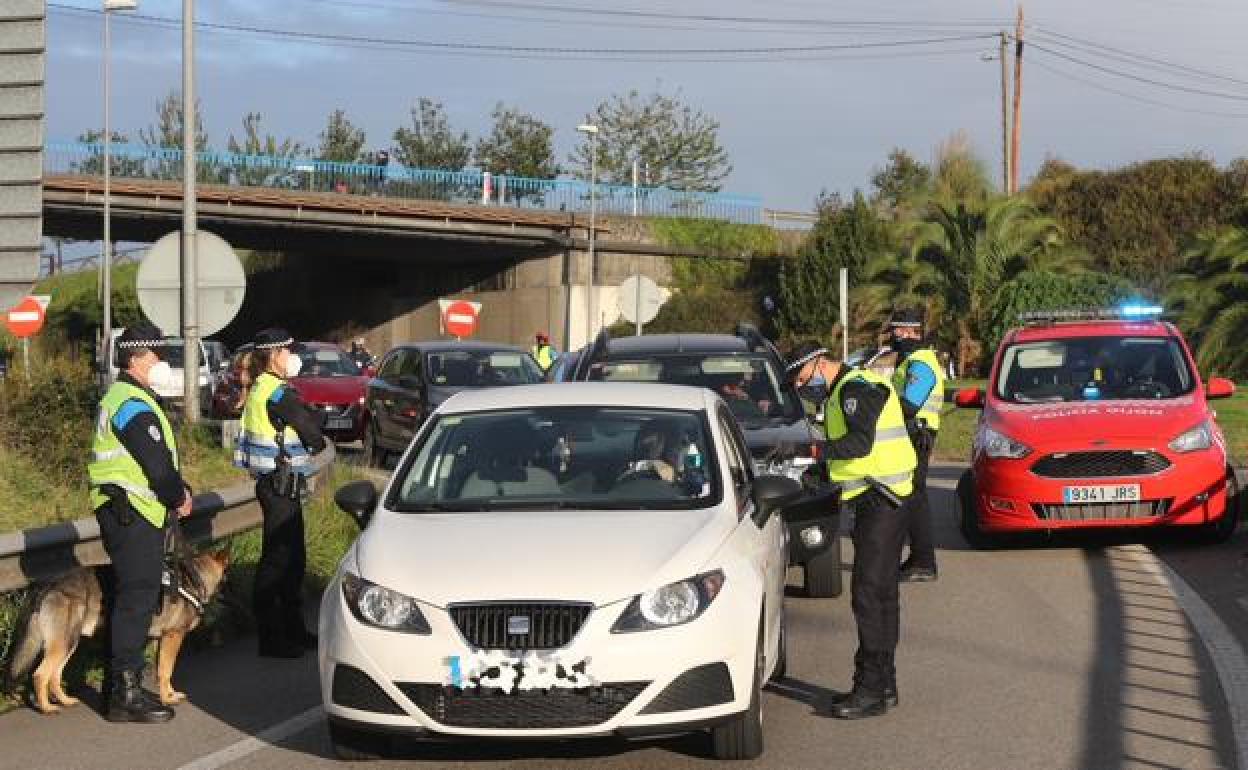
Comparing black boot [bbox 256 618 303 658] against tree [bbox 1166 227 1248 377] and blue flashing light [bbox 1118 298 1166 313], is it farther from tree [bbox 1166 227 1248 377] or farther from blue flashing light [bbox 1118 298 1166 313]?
tree [bbox 1166 227 1248 377]

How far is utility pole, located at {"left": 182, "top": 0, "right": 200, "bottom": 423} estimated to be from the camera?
18.4m

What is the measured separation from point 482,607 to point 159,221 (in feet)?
160

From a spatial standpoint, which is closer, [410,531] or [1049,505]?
[410,531]

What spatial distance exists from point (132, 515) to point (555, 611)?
259 centimetres

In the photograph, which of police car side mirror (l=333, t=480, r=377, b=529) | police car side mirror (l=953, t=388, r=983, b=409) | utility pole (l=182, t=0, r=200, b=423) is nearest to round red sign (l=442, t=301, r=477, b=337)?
→ utility pole (l=182, t=0, r=200, b=423)

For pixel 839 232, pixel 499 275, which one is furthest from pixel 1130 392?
pixel 499 275

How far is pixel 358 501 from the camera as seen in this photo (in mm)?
8227

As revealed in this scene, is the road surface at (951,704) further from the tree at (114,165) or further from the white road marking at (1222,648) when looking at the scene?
the tree at (114,165)

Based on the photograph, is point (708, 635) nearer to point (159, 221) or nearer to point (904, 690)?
point (904, 690)

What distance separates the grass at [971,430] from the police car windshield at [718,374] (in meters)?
9.80

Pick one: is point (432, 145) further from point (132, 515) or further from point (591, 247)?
point (132, 515)

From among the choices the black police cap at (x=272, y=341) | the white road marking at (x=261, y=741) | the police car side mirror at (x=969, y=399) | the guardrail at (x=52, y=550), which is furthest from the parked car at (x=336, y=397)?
the white road marking at (x=261, y=741)

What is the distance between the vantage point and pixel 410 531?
770 centimetres

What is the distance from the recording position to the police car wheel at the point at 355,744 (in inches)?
293
